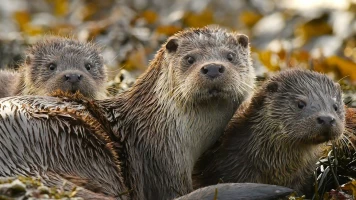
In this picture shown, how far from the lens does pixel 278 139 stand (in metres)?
6.04

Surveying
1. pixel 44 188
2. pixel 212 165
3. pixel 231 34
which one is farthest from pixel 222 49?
pixel 44 188

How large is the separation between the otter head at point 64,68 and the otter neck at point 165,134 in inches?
38.8

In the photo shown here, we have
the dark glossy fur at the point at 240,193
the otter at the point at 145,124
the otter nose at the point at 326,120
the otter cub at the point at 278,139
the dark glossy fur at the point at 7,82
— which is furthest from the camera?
the dark glossy fur at the point at 7,82

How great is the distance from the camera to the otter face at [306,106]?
229 inches

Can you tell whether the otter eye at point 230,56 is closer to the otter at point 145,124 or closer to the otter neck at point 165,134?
the otter at point 145,124

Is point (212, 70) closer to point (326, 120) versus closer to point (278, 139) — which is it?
point (278, 139)

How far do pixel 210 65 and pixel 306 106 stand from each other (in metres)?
0.64

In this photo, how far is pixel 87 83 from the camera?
7.16m

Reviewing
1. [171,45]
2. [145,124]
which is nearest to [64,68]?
[171,45]

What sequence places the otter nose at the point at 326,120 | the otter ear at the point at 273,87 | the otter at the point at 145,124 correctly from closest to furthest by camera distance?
the otter at the point at 145,124
the otter nose at the point at 326,120
the otter ear at the point at 273,87

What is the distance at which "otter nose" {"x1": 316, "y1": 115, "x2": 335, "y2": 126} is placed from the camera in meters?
5.77

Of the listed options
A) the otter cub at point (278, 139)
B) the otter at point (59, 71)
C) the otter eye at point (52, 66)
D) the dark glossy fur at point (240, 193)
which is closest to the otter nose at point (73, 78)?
the otter at point (59, 71)

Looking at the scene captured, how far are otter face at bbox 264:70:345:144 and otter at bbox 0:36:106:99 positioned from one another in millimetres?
1575

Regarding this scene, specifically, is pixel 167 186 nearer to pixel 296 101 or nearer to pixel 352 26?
pixel 296 101
